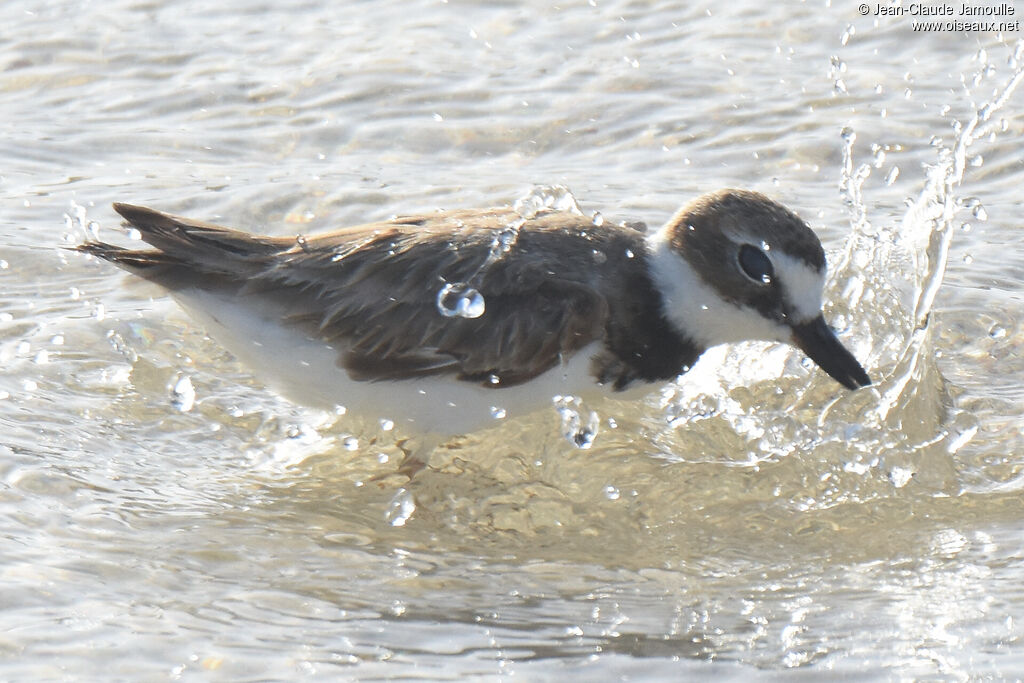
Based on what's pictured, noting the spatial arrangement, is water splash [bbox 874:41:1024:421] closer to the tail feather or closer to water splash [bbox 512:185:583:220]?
water splash [bbox 512:185:583:220]

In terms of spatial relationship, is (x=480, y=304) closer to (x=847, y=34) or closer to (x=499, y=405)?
(x=499, y=405)

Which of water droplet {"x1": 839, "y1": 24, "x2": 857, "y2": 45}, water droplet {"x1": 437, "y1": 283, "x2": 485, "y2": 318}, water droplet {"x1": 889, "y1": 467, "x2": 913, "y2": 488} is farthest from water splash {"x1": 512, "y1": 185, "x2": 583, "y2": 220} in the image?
water droplet {"x1": 839, "y1": 24, "x2": 857, "y2": 45}

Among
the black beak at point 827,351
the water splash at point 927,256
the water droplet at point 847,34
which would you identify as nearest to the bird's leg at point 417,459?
the black beak at point 827,351

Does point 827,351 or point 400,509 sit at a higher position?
point 827,351

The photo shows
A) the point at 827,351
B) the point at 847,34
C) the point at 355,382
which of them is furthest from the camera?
the point at 847,34

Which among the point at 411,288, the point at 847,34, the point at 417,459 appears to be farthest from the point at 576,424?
the point at 847,34

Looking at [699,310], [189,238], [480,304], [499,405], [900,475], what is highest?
[189,238]

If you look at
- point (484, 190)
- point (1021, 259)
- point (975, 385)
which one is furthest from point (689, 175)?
point (975, 385)
